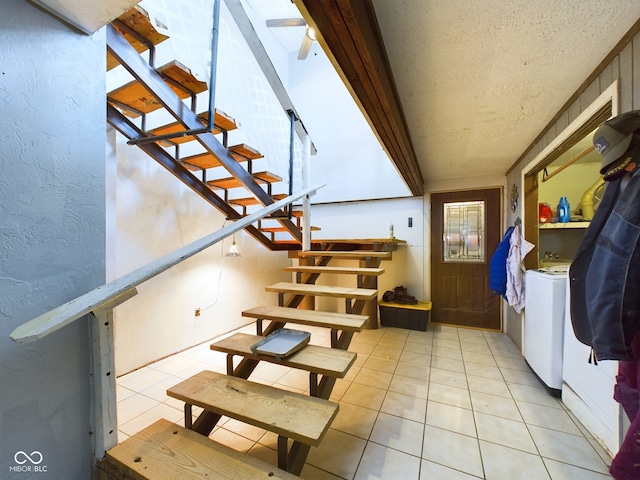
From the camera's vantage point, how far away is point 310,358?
123 centimetres

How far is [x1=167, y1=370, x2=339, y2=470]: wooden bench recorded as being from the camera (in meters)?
0.91

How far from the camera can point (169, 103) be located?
1.44m

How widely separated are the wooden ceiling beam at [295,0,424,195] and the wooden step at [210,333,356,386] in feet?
4.28

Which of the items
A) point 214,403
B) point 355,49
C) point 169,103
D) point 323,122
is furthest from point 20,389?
point 323,122

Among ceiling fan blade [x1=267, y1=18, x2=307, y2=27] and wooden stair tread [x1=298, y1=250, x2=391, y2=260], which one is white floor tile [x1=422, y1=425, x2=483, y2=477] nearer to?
wooden stair tread [x1=298, y1=250, x2=391, y2=260]

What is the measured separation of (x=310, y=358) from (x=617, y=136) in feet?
5.06

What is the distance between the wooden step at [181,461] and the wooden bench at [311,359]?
1.18 feet

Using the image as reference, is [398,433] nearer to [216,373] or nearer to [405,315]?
[216,373]

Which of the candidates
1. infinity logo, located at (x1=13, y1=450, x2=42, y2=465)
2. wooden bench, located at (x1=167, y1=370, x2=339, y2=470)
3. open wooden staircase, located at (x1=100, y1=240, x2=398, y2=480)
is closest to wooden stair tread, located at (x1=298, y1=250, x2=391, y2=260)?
open wooden staircase, located at (x1=100, y1=240, x2=398, y2=480)

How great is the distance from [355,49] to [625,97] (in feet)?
4.08

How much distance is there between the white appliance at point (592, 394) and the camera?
1251mm

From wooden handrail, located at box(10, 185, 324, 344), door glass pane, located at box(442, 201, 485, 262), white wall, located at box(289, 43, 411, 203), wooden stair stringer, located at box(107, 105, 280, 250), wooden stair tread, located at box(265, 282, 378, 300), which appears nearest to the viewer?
wooden handrail, located at box(10, 185, 324, 344)

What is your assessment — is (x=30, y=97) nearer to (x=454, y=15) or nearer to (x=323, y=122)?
(x=454, y=15)

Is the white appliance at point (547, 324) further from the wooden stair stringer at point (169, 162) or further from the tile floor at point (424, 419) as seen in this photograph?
the wooden stair stringer at point (169, 162)
